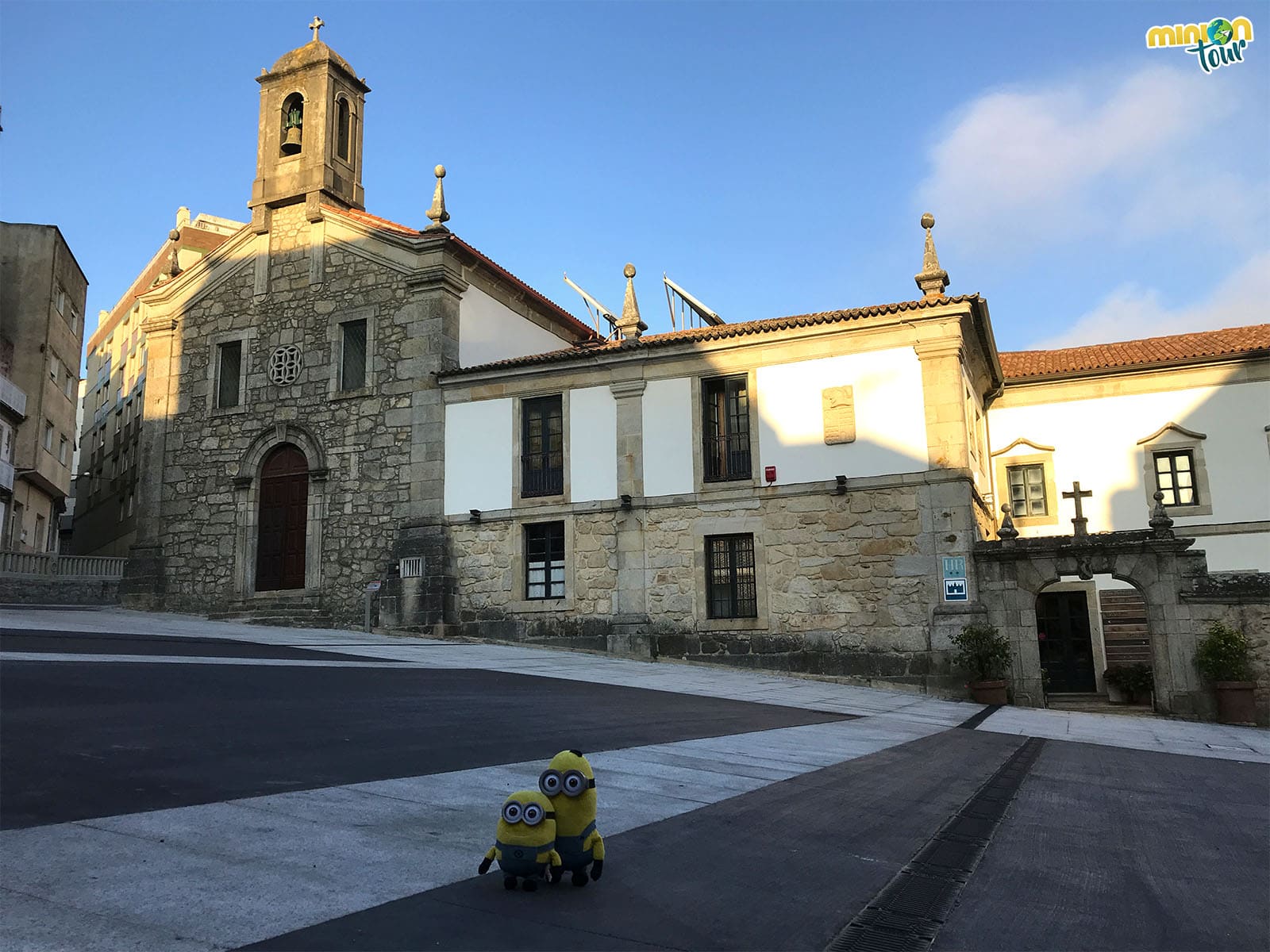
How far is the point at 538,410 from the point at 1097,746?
12.3m

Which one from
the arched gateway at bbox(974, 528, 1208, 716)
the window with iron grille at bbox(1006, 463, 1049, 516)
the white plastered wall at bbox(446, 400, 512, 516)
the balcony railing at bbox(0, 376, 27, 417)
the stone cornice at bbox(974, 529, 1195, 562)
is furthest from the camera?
the balcony railing at bbox(0, 376, 27, 417)

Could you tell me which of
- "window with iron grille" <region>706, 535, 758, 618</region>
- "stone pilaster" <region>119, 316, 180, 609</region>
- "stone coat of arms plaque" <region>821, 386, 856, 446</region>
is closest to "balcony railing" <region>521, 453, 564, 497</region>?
"window with iron grille" <region>706, 535, 758, 618</region>

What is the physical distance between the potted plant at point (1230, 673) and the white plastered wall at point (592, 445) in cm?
1001

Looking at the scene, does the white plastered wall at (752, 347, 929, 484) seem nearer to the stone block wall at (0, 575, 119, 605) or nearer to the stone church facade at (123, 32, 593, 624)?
the stone church facade at (123, 32, 593, 624)

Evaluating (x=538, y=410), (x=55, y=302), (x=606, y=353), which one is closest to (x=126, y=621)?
(x=538, y=410)

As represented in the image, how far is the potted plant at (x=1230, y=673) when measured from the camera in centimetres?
1349

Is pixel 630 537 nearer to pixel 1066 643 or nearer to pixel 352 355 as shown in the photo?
pixel 352 355

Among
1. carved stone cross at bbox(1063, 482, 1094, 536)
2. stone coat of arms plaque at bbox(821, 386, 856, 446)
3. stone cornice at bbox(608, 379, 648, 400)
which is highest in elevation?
stone cornice at bbox(608, 379, 648, 400)

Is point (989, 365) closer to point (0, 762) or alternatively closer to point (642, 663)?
point (642, 663)

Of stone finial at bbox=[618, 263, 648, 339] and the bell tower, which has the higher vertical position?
the bell tower

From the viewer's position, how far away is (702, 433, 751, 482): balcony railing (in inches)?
687

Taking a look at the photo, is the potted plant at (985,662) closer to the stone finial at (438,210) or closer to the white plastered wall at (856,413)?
the white plastered wall at (856,413)

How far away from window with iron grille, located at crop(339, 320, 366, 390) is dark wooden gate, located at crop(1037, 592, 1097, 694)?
52.0 feet

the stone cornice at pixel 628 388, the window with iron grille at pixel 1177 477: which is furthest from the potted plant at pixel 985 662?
the window with iron grille at pixel 1177 477
